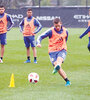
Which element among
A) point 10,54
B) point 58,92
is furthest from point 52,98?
point 10,54

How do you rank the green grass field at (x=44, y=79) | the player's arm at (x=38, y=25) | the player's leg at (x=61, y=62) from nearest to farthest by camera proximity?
the green grass field at (x=44, y=79)
the player's leg at (x=61, y=62)
the player's arm at (x=38, y=25)

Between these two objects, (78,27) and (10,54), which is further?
(78,27)

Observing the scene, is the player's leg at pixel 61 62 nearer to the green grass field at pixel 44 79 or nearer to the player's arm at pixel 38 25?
the green grass field at pixel 44 79

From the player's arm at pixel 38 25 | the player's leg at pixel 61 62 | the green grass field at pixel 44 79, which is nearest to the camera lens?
the green grass field at pixel 44 79

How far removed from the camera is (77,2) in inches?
1709

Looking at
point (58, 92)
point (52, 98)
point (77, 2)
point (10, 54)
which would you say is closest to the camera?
point (52, 98)

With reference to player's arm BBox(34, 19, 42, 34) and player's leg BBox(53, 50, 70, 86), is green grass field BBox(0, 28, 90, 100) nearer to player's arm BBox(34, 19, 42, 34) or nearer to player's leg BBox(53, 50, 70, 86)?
player's leg BBox(53, 50, 70, 86)

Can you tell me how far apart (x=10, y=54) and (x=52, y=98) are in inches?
388

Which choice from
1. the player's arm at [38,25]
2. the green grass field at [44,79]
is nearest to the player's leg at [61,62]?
the green grass field at [44,79]

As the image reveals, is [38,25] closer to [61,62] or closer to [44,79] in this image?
[44,79]

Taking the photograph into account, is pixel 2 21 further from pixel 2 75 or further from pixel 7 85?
pixel 7 85

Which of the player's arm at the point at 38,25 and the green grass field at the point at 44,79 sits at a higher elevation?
the player's arm at the point at 38,25

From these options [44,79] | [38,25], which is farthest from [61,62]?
[38,25]

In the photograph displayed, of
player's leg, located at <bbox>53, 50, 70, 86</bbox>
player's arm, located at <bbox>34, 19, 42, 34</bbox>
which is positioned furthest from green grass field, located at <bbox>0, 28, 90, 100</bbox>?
player's arm, located at <bbox>34, 19, 42, 34</bbox>
